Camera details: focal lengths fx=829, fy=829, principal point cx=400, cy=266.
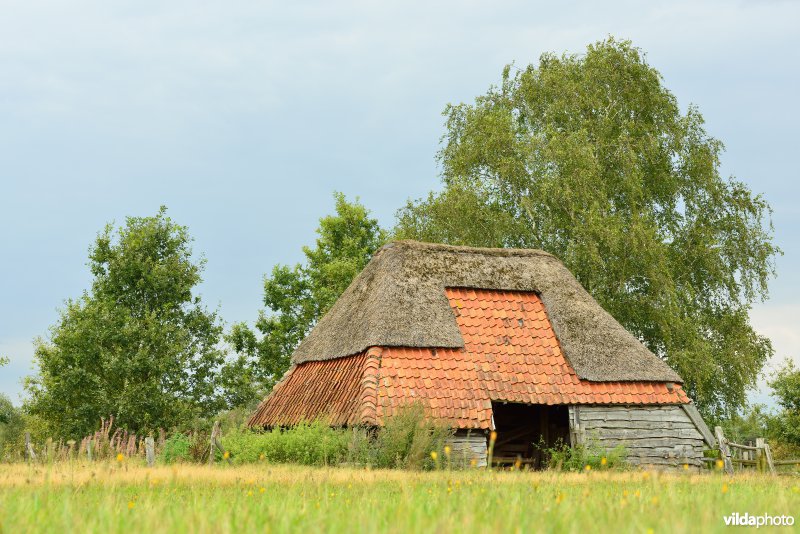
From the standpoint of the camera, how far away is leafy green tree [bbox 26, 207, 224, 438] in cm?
3284

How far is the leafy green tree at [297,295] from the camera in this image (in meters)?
36.6

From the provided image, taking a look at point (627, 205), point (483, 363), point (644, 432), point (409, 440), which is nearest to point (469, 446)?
point (483, 363)

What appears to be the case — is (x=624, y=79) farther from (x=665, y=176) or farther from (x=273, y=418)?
(x=273, y=418)

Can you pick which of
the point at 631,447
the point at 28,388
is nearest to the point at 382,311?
the point at 631,447

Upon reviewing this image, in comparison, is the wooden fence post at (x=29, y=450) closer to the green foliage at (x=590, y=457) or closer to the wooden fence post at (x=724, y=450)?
the green foliage at (x=590, y=457)

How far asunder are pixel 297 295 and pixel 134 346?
7.98m

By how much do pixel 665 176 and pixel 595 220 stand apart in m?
4.92

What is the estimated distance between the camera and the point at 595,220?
2855 cm

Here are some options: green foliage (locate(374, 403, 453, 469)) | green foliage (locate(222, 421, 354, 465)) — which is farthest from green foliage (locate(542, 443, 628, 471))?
green foliage (locate(222, 421, 354, 465))

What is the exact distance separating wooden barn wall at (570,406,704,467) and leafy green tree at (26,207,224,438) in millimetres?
18716

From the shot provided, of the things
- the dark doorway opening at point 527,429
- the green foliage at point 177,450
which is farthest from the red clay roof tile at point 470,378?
the dark doorway opening at point 527,429

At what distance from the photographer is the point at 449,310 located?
69.5 feet

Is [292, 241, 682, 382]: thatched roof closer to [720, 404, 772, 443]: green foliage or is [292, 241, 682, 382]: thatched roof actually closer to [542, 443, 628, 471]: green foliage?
[542, 443, 628, 471]: green foliage

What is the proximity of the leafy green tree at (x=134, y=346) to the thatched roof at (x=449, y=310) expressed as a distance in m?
11.0
